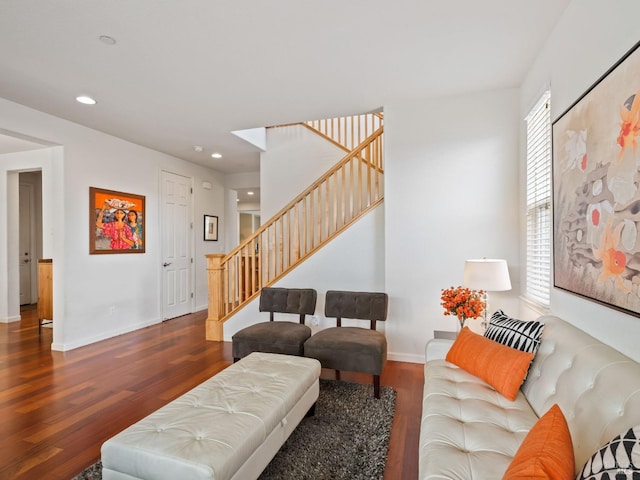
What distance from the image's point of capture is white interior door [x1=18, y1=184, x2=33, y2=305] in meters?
6.31

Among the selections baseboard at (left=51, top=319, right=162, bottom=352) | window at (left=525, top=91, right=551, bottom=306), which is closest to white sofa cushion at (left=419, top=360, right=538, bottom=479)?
window at (left=525, top=91, right=551, bottom=306)

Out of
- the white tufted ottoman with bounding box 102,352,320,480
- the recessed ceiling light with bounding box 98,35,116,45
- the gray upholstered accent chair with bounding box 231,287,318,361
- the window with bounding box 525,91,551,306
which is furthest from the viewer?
the gray upholstered accent chair with bounding box 231,287,318,361

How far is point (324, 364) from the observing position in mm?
2752

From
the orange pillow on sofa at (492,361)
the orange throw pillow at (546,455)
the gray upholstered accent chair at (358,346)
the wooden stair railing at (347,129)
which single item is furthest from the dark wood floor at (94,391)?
the wooden stair railing at (347,129)

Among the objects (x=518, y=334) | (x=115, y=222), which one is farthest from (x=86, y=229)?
(x=518, y=334)

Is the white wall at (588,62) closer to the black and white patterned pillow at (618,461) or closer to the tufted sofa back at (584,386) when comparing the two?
the tufted sofa back at (584,386)

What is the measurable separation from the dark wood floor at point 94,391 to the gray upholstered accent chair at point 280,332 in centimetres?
42

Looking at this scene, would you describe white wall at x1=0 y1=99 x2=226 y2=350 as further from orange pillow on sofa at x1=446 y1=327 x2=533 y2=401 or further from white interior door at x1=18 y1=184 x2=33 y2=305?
orange pillow on sofa at x1=446 y1=327 x2=533 y2=401

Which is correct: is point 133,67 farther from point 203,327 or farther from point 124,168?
point 203,327

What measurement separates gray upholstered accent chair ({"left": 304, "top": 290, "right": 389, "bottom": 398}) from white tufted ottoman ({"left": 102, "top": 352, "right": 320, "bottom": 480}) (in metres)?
0.66

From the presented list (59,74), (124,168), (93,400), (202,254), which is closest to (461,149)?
(59,74)

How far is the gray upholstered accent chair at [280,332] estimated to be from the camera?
303 cm

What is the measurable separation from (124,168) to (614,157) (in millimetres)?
5173

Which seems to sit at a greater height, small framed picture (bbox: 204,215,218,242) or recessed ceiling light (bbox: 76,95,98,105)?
recessed ceiling light (bbox: 76,95,98,105)
